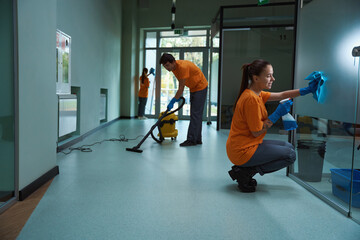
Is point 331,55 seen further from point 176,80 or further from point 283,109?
point 176,80

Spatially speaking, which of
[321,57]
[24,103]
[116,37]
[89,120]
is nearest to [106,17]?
[116,37]

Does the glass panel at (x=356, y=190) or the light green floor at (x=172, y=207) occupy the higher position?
the glass panel at (x=356, y=190)

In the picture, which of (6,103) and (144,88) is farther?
(144,88)

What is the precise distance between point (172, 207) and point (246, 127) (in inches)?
29.8

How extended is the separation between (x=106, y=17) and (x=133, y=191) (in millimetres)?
4750

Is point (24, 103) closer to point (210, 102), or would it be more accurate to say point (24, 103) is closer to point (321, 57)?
point (321, 57)

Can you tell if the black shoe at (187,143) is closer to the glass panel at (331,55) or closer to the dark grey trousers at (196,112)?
the dark grey trousers at (196,112)

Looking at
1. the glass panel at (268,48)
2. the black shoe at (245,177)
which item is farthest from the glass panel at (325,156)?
the glass panel at (268,48)

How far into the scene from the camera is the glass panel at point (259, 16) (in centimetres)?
626

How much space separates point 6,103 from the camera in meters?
1.77

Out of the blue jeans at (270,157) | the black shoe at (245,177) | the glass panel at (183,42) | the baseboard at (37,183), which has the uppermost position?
the glass panel at (183,42)

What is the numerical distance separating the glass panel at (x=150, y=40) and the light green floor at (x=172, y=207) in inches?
231

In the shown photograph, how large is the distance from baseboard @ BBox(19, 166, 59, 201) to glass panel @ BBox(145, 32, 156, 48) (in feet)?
20.7

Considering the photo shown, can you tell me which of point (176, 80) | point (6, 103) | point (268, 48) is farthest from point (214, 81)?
point (6, 103)
